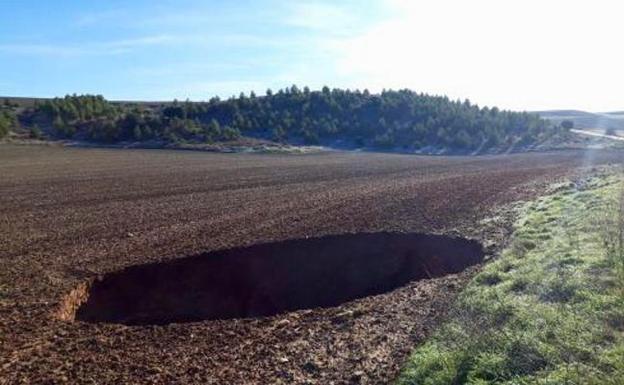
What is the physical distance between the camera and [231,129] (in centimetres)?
8088

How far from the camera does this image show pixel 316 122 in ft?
284

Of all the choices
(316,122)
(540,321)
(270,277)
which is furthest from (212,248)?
(316,122)

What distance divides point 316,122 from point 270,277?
70.8 meters

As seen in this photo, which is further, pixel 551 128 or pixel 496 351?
pixel 551 128

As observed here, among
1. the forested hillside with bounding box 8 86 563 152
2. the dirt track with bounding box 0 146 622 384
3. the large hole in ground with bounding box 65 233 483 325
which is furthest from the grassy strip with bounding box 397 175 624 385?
the forested hillside with bounding box 8 86 563 152

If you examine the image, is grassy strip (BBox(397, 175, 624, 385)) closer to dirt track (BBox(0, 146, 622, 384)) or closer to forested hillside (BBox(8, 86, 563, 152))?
dirt track (BBox(0, 146, 622, 384))

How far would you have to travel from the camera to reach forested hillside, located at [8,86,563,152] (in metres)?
78.6

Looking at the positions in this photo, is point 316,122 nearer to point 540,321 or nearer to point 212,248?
point 212,248

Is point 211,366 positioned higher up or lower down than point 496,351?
lower down

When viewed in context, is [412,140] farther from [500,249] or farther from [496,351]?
[496,351]

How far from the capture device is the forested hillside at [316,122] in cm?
7862

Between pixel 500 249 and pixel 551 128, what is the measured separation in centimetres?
7473

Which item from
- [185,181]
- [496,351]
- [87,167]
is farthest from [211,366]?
[87,167]

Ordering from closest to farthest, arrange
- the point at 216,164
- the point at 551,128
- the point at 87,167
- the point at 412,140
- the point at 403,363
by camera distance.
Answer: the point at 403,363 → the point at 87,167 → the point at 216,164 → the point at 412,140 → the point at 551,128
